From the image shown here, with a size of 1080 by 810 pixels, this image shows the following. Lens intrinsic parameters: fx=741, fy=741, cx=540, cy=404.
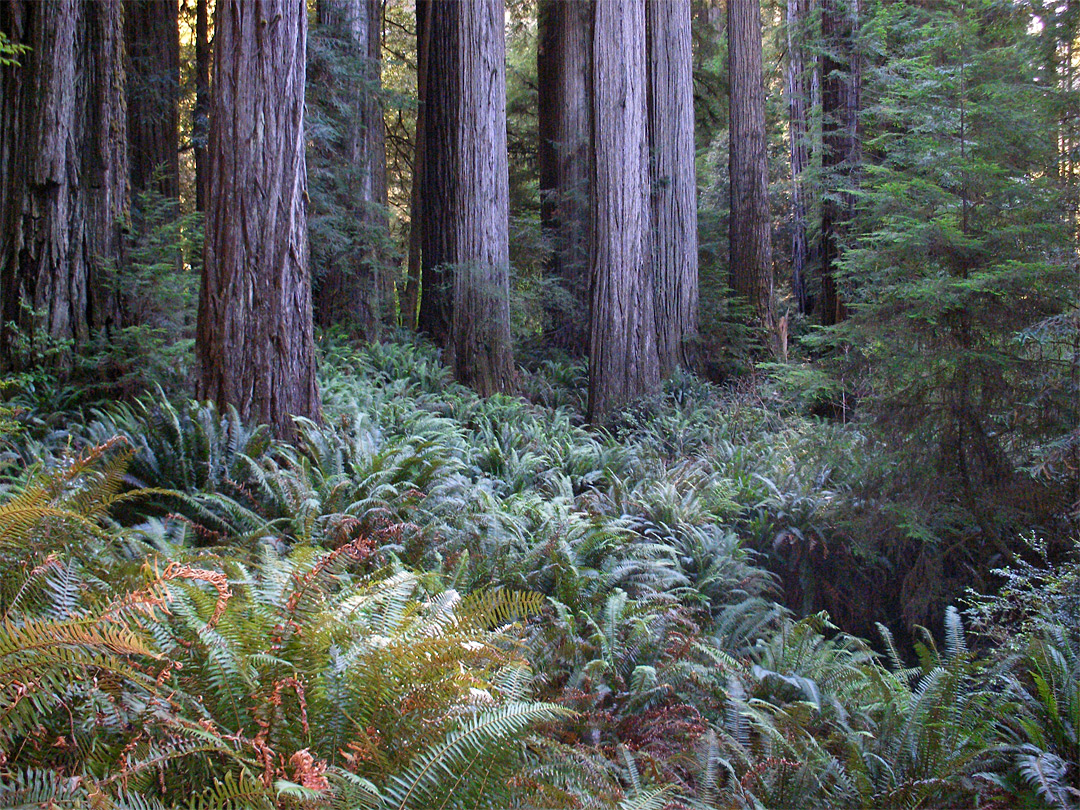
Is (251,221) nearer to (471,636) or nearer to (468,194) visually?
(471,636)

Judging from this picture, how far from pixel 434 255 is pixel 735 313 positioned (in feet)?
17.2

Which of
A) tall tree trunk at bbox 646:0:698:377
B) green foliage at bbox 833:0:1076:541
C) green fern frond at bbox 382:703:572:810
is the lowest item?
green fern frond at bbox 382:703:572:810

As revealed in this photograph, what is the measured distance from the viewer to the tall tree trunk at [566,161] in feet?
44.4

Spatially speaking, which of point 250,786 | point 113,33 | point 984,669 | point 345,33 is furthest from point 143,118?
point 984,669

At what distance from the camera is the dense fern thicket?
2.04 m

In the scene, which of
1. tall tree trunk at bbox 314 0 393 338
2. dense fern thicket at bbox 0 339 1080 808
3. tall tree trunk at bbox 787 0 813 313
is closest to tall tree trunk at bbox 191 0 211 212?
tall tree trunk at bbox 314 0 393 338

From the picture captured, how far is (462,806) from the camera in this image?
203 cm

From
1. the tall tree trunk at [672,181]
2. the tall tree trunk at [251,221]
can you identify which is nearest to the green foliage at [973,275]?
the tall tree trunk at [251,221]

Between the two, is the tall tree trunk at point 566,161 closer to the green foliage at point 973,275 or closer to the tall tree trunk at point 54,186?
the tall tree trunk at point 54,186

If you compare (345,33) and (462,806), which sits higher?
(345,33)

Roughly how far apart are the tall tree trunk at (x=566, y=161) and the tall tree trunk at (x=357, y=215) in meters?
3.18

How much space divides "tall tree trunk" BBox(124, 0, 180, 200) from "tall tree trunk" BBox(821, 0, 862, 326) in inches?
360

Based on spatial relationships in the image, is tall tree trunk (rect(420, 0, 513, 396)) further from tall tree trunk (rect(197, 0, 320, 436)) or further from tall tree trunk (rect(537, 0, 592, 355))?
tall tree trunk (rect(197, 0, 320, 436))

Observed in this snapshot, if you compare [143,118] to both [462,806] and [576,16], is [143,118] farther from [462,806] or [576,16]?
[462,806]
